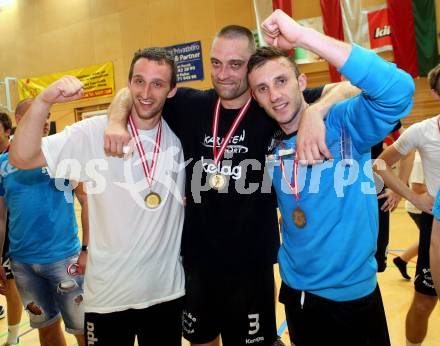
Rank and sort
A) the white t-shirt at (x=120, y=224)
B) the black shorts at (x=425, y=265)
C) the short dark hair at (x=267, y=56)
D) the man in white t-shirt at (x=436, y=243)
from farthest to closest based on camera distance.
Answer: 1. the black shorts at (x=425, y=265)
2. the white t-shirt at (x=120, y=224)
3. the short dark hair at (x=267, y=56)
4. the man in white t-shirt at (x=436, y=243)

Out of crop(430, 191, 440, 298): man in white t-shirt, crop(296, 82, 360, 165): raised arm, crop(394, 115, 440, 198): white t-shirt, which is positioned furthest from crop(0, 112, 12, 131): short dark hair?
crop(430, 191, 440, 298): man in white t-shirt

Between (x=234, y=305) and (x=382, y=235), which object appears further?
(x=382, y=235)

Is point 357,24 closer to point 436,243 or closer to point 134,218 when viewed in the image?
point 436,243

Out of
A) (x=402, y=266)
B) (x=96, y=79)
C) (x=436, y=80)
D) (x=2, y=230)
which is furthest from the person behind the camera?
(x=96, y=79)

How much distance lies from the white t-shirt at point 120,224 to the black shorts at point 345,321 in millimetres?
747

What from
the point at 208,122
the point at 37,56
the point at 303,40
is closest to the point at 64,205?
the point at 208,122

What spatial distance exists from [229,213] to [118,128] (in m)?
0.76

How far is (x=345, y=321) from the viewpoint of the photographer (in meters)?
1.82

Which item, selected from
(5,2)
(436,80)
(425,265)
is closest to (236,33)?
(436,80)

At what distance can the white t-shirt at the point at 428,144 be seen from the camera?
9.17ft

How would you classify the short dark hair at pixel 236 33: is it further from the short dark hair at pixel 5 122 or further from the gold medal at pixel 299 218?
the short dark hair at pixel 5 122

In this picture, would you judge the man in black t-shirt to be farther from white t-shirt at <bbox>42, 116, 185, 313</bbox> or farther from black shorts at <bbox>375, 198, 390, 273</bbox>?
black shorts at <bbox>375, 198, 390, 273</bbox>

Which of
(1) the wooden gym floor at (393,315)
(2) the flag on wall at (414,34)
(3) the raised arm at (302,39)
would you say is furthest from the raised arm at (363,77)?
(2) the flag on wall at (414,34)

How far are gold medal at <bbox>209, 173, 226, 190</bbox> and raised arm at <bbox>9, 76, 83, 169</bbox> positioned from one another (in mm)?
837
